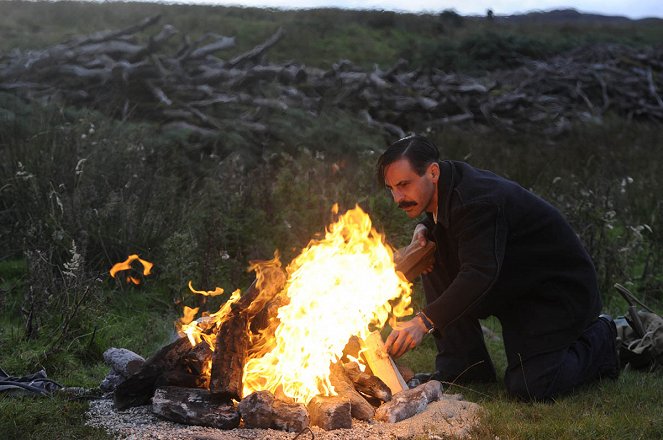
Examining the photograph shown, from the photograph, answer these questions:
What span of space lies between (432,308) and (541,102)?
14604 mm

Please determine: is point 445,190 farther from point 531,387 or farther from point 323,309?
point 531,387

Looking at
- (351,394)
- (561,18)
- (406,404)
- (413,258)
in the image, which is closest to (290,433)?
(351,394)

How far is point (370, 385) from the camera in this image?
470cm

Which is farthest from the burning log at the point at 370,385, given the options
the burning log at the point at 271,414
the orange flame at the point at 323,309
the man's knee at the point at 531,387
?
the man's knee at the point at 531,387

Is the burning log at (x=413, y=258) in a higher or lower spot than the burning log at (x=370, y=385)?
higher

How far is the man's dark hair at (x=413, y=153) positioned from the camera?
477cm

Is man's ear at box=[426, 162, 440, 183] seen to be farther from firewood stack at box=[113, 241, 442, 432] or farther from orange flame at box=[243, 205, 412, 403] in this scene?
firewood stack at box=[113, 241, 442, 432]

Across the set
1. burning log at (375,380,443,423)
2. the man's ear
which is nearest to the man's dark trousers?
burning log at (375,380,443,423)

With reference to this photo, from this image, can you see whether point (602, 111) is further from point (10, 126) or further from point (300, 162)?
point (10, 126)

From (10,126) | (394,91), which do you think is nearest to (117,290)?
(10,126)

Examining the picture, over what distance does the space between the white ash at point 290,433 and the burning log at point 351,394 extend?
0.06m

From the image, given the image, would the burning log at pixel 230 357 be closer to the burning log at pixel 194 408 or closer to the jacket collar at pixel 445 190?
the burning log at pixel 194 408

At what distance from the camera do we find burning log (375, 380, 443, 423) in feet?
14.5

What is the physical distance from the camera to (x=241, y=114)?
523 inches
